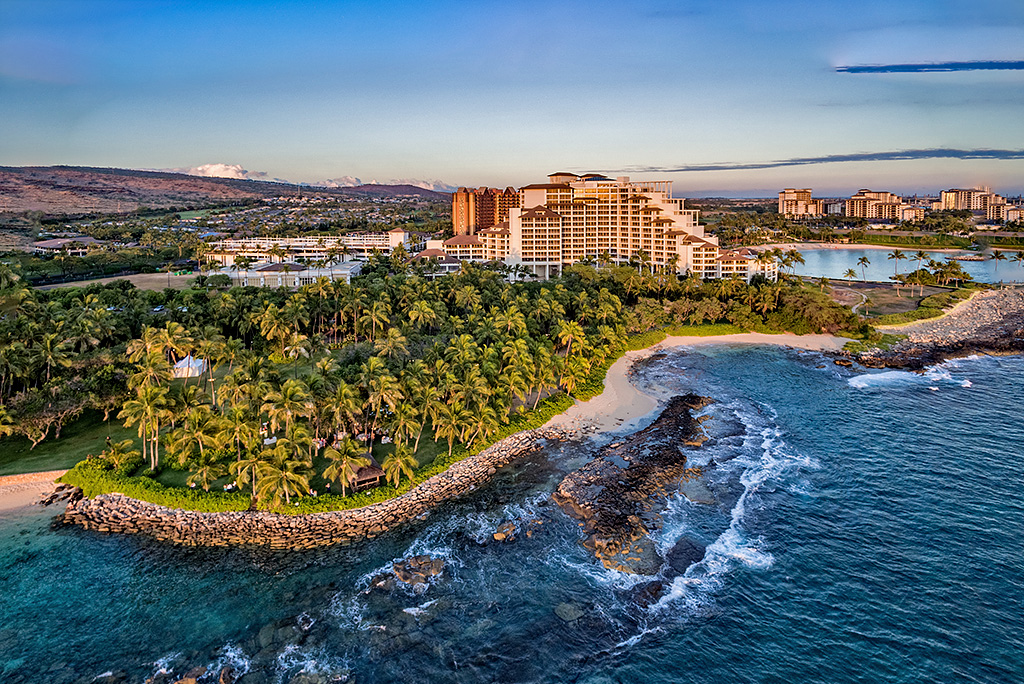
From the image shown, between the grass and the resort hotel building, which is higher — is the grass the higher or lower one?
the lower one

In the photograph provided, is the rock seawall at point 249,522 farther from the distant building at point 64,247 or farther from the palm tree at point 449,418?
the distant building at point 64,247

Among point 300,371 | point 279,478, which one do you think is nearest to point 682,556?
point 279,478

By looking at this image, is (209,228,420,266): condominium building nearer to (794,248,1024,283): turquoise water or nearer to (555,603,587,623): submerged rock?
(794,248,1024,283): turquoise water

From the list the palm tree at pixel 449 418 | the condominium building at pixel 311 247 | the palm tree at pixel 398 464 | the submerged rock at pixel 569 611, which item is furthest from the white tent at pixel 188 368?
the condominium building at pixel 311 247

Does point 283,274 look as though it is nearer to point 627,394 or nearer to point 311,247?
point 311,247

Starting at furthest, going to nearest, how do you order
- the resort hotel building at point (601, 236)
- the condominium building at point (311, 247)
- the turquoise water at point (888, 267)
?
the turquoise water at point (888, 267), the condominium building at point (311, 247), the resort hotel building at point (601, 236)

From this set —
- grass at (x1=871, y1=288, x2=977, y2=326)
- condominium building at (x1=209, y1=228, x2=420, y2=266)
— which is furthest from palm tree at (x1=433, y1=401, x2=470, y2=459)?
condominium building at (x1=209, y1=228, x2=420, y2=266)
